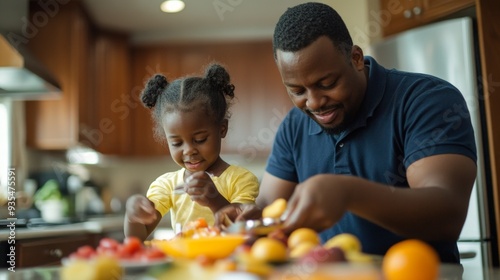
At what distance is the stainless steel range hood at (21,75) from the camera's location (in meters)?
2.04

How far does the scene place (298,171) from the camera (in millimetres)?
1334

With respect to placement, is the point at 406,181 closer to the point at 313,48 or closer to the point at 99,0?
the point at 313,48

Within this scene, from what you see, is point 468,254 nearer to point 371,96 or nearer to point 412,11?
point 412,11

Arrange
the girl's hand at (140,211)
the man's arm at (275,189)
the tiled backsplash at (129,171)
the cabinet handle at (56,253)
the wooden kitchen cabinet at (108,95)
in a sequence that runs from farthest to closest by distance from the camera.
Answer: the tiled backsplash at (129,171) < the wooden kitchen cabinet at (108,95) < the cabinet handle at (56,253) < the man's arm at (275,189) < the girl's hand at (140,211)

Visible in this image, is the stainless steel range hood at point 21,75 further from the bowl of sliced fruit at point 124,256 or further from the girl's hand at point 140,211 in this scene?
the bowl of sliced fruit at point 124,256

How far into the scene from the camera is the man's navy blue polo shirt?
1037mm

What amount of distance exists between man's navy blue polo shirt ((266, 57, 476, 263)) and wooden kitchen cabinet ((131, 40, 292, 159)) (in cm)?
264

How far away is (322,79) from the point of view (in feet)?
3.38

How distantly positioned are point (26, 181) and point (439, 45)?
2.19m

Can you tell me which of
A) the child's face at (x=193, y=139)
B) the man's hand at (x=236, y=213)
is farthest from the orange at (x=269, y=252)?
Answer: the child's face at (x=193, y=139)

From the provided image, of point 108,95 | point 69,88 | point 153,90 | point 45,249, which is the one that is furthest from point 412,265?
point 108,95

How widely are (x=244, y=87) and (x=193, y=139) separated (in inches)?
110

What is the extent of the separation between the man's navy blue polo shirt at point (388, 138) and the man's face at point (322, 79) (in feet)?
0.28

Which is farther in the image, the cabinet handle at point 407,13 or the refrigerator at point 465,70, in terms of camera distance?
the cabinet handle at point 407,13
